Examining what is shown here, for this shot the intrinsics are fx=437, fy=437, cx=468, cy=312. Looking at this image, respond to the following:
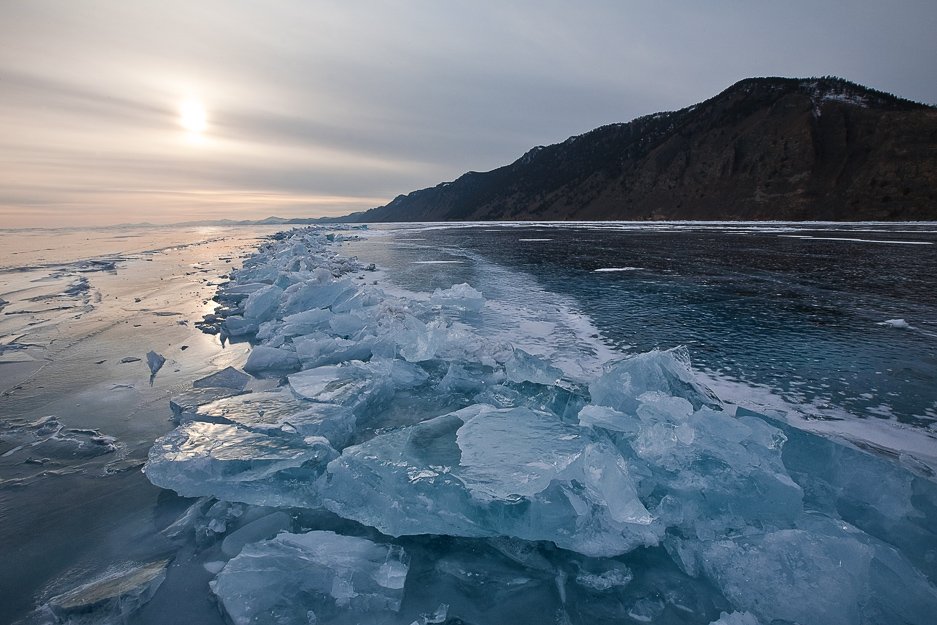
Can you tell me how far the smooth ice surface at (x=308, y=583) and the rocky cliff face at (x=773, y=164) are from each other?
2453 inches

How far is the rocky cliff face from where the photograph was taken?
1911 inches

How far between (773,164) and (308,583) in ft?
246

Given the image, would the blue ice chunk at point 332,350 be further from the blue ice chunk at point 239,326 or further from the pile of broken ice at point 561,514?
the blue ice chunk at point 239,326

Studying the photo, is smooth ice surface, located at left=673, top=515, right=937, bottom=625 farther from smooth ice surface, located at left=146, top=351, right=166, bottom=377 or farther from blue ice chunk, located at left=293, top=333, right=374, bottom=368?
smooth ice surface, located at left=146, top=351, right=166, bottom=377

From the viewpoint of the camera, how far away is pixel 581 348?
506cm

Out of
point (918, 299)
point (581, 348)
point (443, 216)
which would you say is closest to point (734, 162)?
point (918, 299)

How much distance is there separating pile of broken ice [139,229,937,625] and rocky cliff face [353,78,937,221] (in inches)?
2377

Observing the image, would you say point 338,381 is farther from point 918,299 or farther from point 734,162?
point 734,162

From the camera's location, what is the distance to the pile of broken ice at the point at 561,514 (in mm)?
1913

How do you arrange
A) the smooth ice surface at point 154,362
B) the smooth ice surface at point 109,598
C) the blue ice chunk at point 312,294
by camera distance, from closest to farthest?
the smooth ice surface at point 109,598 → the smooth ice surface at point 154,362 → the blue ice chunk at point 312,294

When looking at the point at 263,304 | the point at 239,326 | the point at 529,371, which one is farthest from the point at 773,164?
the point at 239,326

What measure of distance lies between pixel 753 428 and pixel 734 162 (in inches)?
2999

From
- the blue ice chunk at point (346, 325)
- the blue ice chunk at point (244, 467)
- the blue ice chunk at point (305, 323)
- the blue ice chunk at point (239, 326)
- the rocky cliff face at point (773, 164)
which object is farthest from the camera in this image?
the rocky cliff face at point (773, 164)

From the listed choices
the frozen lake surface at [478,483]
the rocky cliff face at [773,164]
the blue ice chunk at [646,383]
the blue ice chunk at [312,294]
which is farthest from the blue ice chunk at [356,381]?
the rocky cliff face at [773,164]
